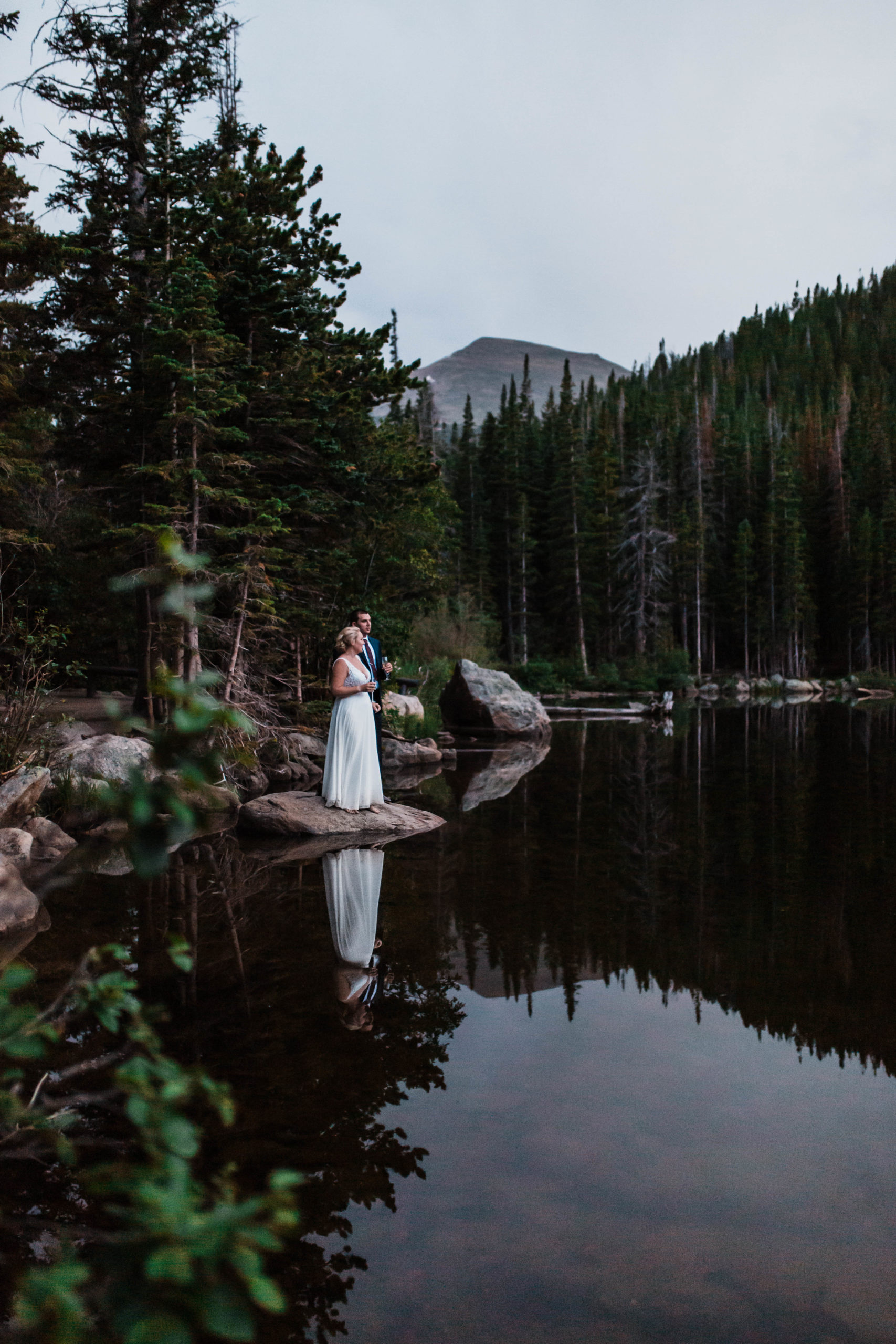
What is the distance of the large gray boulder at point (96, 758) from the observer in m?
9.71

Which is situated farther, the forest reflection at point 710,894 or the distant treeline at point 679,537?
the distant treeline at point 679,537

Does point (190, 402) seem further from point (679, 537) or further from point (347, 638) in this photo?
point (679, 537)

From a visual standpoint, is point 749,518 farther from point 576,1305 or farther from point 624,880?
point 576,1305

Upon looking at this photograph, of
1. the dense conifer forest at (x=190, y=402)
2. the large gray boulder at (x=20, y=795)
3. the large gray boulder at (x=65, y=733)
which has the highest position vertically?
the dense conifer forest at (x=190, y=402)

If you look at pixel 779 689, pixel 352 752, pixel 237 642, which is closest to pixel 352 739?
pixel 352 752

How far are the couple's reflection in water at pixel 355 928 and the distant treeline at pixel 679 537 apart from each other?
36706 mm

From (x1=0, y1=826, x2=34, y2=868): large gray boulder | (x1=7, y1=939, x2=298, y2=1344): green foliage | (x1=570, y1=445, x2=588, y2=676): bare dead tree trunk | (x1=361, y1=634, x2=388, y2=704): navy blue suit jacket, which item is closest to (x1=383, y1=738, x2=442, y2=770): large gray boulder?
(x1=361, y1=634, x2=388, y2=704): navy blue suit jacket

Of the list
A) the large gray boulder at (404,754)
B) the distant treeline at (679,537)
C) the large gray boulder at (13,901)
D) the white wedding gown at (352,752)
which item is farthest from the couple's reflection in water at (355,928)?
the distant treeline at (679,537)

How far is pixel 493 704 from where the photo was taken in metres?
22.0

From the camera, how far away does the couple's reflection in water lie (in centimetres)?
460

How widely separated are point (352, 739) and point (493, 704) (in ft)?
41.7

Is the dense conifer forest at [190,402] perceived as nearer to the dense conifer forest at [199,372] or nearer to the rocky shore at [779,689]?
the dense conifer forest at [199,372]

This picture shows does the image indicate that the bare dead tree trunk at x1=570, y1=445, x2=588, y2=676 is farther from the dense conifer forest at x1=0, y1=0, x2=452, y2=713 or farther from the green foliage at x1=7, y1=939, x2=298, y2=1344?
the green foliage at x1=7, y1=939, x2=298, y2=1344

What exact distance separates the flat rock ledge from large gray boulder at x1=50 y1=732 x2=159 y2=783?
1268 mm
